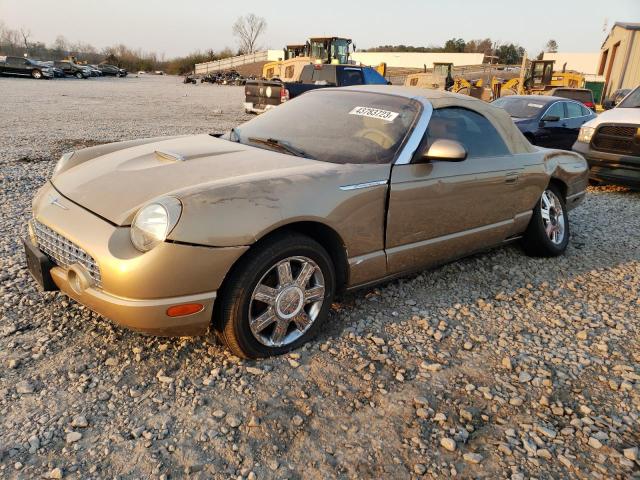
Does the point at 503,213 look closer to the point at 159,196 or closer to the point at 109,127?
the point at 159,196

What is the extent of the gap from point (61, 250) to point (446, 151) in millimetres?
2337

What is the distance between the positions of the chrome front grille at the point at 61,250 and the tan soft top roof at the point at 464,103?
2.44 metres

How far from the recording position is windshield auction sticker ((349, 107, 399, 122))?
350cm

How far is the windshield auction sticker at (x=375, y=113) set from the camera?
3.50m

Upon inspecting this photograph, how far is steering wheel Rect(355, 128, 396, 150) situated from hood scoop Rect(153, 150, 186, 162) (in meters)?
1.18

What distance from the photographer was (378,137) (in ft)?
11.1

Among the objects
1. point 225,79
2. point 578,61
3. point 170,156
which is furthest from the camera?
point 578,61

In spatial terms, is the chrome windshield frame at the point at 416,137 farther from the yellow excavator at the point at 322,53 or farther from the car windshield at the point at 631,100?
the yellow excavator at the point at 322,53

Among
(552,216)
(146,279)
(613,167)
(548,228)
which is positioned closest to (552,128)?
(613,167)

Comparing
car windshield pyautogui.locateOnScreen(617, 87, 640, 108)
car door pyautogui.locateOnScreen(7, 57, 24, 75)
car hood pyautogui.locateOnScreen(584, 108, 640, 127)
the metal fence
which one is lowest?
the metal fence

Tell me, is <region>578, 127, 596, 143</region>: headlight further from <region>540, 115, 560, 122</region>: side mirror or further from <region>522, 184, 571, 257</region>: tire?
<region>522, 184, 571, 257</region>: tire

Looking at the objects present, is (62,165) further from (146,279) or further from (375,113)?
(375,113)

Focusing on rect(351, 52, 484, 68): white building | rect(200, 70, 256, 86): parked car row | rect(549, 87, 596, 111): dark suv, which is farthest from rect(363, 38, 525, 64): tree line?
rect(549, 87, 596, 111): dark suv

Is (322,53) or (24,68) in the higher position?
(322,53)
